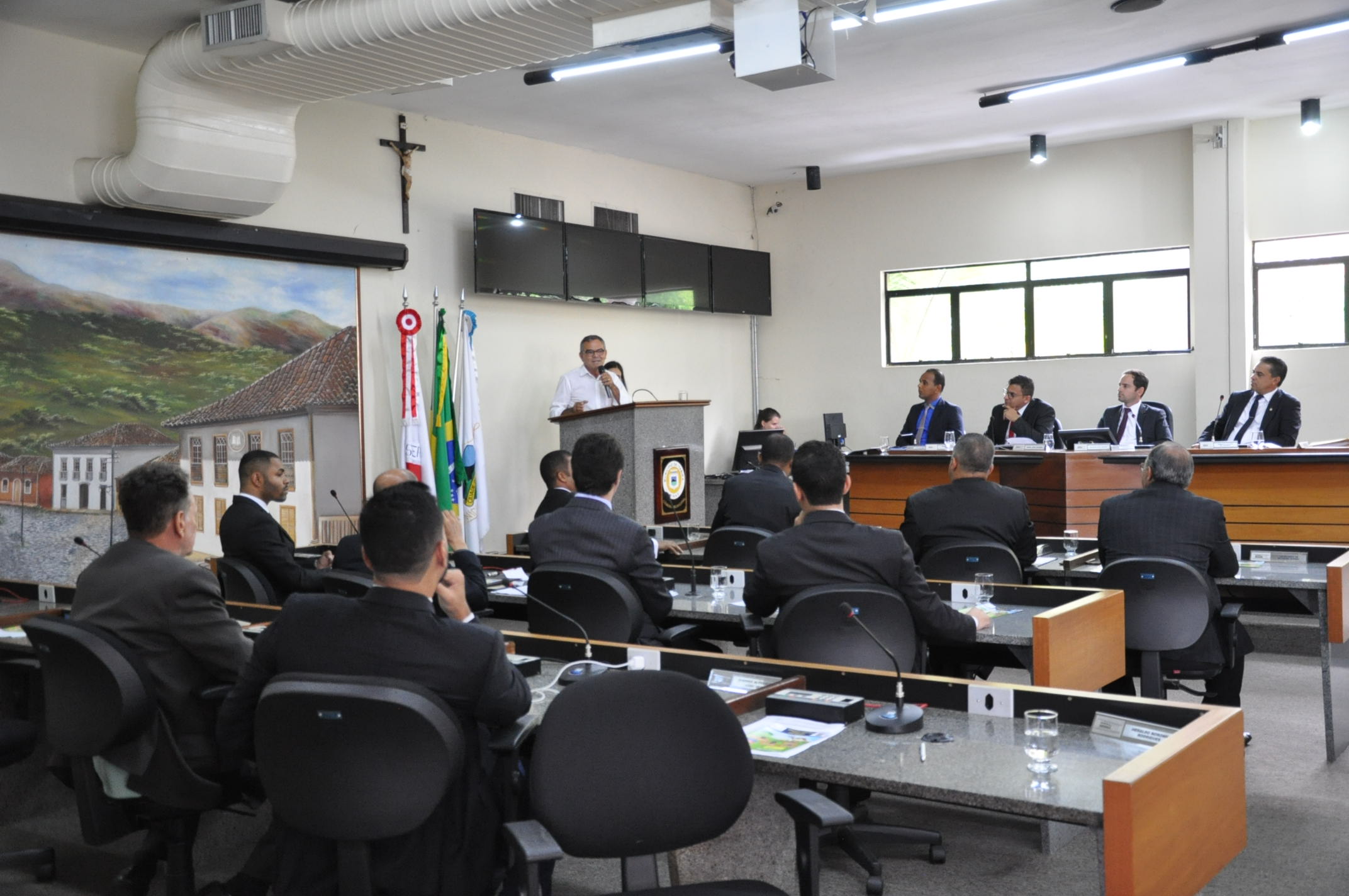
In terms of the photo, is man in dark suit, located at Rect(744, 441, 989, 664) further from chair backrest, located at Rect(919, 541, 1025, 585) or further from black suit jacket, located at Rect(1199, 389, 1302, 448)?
black suit jacket, located at Rect(1199, 389, 1302, 448)

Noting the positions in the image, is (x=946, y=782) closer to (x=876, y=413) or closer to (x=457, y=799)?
(x=457, y=799)

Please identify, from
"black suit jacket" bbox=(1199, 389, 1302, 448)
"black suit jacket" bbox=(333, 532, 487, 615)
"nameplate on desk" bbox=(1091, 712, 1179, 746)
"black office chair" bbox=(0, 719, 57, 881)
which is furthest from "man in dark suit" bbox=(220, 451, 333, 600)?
"black suit jacket" bbox=(1199, 389, 1302, 448)

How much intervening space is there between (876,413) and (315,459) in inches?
215

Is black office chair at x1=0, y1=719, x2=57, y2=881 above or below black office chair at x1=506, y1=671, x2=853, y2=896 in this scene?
below

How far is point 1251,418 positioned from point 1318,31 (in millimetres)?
2473

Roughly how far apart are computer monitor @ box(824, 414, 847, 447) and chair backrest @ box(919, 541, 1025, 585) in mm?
6008

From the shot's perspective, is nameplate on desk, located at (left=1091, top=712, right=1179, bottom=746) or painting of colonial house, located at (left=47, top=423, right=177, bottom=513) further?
painting of colonial house, located at (left=47, top=423, right=177, bottom=513)

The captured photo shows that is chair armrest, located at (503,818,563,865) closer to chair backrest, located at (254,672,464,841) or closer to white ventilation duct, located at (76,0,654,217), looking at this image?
chair backrest, located at (254,672,464,841)

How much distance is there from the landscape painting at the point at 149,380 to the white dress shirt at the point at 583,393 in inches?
60.8

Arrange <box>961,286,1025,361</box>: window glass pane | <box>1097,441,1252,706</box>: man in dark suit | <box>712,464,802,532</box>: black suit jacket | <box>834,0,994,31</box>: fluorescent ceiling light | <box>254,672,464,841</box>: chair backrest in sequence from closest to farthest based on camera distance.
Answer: <box>254,672,464,841</box>: chair backrest < <box>1097,441,1252,706</box>: man in dark suit < <box>712,464,802,532</box>: black suit jacket < <box>834,0,994,31</box>: fluorescent ceiling light < <box>961,286,1025,361</box>: window glass pane

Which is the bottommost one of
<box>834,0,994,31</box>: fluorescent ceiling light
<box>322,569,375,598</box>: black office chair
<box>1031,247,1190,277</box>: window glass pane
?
<box>322,569,375,598</box>: black office chair

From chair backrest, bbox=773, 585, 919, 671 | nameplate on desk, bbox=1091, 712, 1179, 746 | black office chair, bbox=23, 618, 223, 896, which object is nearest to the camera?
nameplate on desk, bbox=1091, 712, 1179, 746

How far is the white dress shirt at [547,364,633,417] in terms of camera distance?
338 inches

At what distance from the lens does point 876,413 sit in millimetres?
10961
